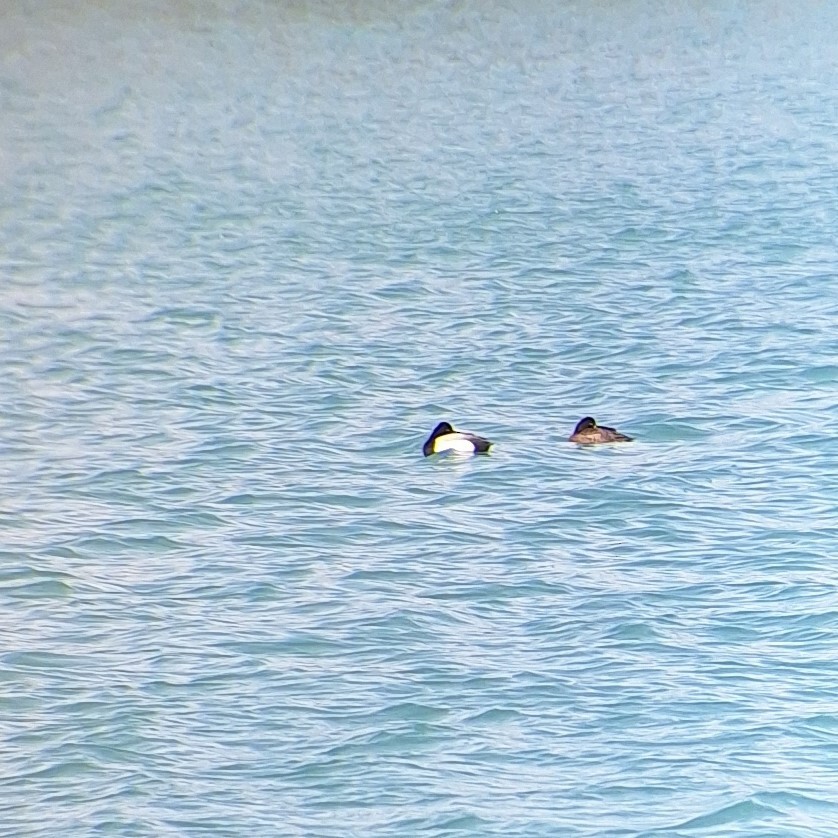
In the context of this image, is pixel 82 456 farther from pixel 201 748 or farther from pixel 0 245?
pixel 0 245

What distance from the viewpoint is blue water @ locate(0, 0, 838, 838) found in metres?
11.3

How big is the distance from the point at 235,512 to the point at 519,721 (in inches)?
204

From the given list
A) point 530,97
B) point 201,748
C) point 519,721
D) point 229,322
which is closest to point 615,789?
point 519,721

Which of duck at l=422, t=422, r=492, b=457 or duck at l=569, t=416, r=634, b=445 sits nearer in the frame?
duck at l=422, t=422, r=492, b=457

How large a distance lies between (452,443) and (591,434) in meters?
1.42

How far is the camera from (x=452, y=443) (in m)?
17.8

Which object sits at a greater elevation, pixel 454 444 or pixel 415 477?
pixel 454 444

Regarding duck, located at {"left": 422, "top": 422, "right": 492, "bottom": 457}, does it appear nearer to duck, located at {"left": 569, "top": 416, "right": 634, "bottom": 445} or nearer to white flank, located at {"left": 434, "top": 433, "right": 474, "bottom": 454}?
white flank, located at {"left": 434, "top": 433, "right": 474, "bottom": 454}

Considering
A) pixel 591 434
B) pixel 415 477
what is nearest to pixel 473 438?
pixel 415 477

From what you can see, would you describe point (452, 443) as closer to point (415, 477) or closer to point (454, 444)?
point (454, 444)

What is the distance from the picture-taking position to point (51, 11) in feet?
184

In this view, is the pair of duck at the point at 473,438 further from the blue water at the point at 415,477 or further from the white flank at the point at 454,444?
the blue water at the point at 415,477

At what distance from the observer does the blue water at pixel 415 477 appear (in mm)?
11336

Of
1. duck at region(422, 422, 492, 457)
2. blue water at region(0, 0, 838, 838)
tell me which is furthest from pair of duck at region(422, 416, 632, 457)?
blue water at region(0, 0, 838, 838)
